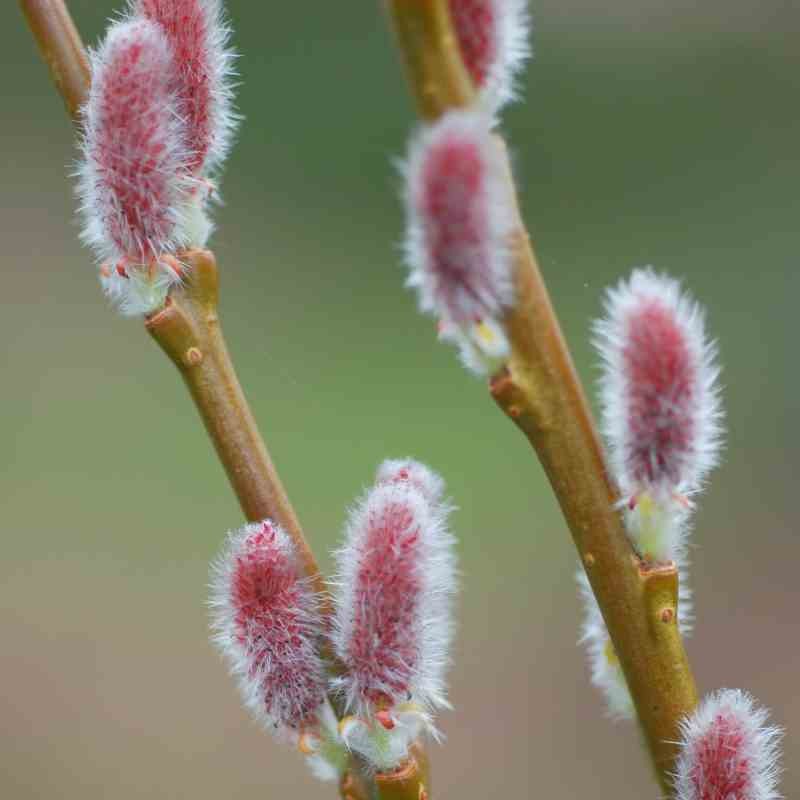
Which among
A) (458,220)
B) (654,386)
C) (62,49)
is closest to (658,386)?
(654,386)

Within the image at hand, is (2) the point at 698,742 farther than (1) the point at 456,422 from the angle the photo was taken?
No

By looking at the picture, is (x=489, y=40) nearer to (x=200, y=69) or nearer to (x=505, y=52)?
(x=505, y=52)

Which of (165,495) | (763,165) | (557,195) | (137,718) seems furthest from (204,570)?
(763,165)

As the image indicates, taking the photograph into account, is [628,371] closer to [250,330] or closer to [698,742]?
[698,742]

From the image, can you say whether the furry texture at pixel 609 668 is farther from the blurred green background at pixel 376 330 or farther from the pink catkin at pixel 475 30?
the blurred green background at pixel 376 330

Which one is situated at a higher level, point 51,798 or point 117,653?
point 117,653

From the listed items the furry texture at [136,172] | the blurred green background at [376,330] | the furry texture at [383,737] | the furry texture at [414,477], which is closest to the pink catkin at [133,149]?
the furry texture at [136,172]
